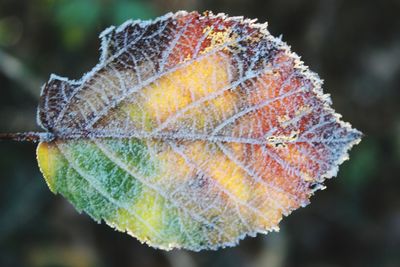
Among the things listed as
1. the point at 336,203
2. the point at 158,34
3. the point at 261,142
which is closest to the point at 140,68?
the point at 158,34

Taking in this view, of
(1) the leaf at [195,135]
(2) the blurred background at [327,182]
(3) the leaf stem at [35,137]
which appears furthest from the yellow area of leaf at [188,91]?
(2) the blurred background at [327,182]

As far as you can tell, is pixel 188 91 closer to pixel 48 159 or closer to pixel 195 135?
pixel 195 135

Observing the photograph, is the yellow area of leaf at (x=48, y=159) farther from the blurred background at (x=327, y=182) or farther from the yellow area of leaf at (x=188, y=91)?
the blurred background at (x=327, y=182)

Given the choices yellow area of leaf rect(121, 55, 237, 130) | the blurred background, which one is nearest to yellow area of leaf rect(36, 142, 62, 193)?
yellow area of leaf rect(121, 55, 237, 130)

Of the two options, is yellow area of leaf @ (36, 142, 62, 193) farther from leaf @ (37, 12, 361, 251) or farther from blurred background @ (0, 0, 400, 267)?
blurred background @ (0, 0, 400, 267)

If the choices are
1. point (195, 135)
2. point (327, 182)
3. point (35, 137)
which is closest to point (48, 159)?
point (35, 137)
